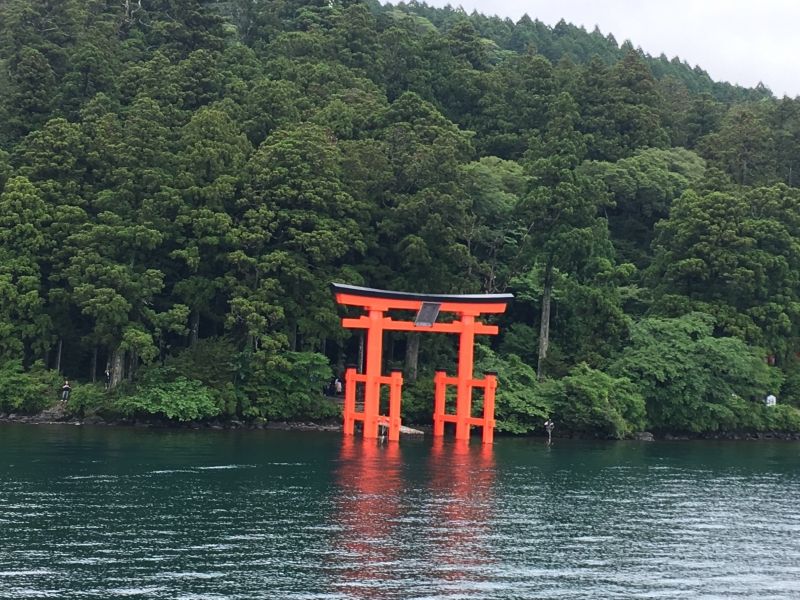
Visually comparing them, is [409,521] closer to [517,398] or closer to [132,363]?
[517,398]

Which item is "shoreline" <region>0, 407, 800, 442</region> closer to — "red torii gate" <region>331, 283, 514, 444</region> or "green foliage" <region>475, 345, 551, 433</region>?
"green foliage" <region>475, 345, 551, 433</region>

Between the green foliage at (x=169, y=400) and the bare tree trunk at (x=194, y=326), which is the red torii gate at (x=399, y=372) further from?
the bare tree trunk at (x=194, y=326)

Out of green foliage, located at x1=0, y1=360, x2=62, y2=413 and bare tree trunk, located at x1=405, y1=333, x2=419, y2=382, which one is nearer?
green foliage, located at x1=0, y1=360, x2=62, y2=413

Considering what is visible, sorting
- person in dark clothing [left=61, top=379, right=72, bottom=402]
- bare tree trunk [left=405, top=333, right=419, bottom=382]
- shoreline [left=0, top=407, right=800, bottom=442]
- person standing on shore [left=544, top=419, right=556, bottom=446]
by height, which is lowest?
shoreline [left=0, top=407, right=800, bottom=442]

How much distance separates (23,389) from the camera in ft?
169

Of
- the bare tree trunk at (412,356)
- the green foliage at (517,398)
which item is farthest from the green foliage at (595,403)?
the bare tree trunk at (412,356)

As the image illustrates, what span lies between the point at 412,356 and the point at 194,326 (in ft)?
32.5

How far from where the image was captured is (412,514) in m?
32.0

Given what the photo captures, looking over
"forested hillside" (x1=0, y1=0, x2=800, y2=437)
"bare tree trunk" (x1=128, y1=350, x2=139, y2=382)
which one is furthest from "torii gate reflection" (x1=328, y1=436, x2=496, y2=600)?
"bare tree trunk" (x1=128, y1=350, x2=139, y2=382)

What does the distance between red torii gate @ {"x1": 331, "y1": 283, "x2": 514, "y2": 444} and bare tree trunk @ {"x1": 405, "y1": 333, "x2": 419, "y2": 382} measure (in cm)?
445

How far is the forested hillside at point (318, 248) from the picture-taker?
5331 cm

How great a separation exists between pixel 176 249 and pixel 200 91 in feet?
45.4

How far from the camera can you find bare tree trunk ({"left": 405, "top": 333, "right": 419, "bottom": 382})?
186ft

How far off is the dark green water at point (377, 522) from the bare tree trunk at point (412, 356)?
9.48 metres
